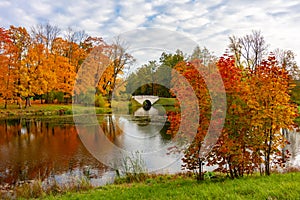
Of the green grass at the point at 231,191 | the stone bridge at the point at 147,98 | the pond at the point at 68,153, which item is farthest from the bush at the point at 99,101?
the green grass at the point at 231,191

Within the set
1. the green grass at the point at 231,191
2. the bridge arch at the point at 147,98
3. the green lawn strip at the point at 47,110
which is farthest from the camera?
the green lawn strip at the point at 47,110

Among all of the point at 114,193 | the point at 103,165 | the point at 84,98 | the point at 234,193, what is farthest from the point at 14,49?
the point at 234,193

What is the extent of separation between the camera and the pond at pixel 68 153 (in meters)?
8.36

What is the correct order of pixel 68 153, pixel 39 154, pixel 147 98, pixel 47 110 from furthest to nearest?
pixel 47 110, pixel 147 98, pixel 68 153, pixel 39 154

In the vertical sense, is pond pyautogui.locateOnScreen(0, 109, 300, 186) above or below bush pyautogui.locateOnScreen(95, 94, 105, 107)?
below

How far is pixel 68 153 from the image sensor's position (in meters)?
11.1

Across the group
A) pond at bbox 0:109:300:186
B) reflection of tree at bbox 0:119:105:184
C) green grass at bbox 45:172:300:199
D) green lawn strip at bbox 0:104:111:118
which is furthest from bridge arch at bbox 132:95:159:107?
green grass at bbox 45:172:300:199

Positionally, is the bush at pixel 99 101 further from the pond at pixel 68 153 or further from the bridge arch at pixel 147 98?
the pond at pixel 68 153

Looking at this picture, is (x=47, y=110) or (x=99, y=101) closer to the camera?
(x=47, y=110)

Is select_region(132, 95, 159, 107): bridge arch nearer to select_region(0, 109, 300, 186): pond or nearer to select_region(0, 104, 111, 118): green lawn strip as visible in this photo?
select_region(0, 109, 300, 186): pond

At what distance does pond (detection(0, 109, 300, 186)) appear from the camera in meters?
8.36

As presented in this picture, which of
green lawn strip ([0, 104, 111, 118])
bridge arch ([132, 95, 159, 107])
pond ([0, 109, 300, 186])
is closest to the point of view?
pond ([0, 109, 300, 186])

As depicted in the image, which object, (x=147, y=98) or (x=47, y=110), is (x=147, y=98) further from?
(x=47, y=110)

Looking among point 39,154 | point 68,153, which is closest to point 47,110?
point 39,154
